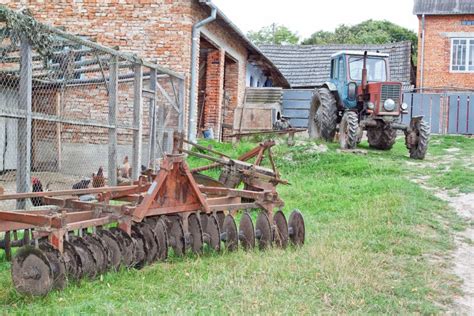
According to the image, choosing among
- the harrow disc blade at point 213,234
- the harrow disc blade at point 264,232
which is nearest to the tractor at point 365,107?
the harrow disc blade at point 264,232

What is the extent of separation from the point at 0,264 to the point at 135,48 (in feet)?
32.4

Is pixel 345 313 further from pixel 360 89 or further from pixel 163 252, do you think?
pixel 360 89

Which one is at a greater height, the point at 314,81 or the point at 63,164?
the point at 314,81

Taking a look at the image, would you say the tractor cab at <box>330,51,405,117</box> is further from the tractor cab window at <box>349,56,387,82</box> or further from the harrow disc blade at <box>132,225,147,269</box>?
the harrow disc blade at <box>132,225,147,269</box>

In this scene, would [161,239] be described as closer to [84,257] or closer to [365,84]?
[84,257]

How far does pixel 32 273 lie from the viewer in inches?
191

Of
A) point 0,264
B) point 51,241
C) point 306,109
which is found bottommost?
point 0,264

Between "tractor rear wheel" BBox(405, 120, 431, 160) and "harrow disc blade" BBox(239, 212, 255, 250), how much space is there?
9.98 metres

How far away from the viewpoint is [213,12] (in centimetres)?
1510

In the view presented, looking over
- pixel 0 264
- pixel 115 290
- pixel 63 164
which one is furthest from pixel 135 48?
pixel 115 290

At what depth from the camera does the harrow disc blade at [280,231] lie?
6957 millimetres

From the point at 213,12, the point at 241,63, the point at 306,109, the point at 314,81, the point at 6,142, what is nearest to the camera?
the point at 6,142

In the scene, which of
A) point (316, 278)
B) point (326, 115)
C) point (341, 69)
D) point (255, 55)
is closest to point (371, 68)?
point (341, 69)

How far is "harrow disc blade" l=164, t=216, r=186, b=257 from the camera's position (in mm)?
6332
